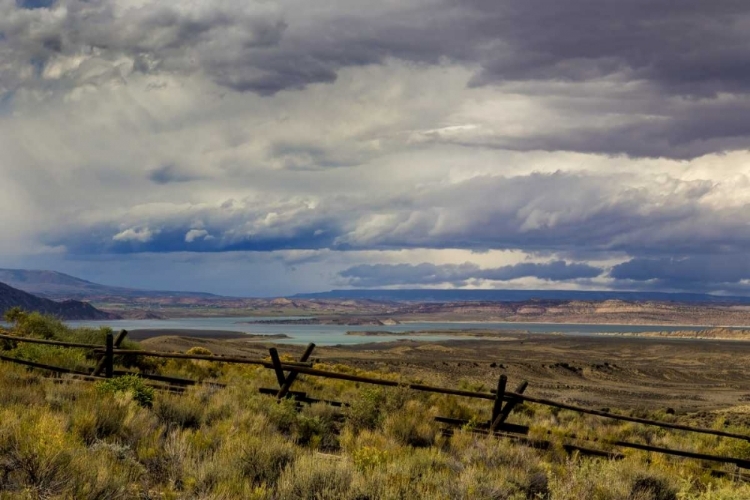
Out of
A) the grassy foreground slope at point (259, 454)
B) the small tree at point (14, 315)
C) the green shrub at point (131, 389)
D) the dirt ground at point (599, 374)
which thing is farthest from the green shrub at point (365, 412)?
the small tree at point (14, 315)

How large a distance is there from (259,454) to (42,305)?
174389mm

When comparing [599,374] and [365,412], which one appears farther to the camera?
[599,374]

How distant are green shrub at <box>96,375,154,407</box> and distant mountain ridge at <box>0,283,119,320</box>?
147132mm

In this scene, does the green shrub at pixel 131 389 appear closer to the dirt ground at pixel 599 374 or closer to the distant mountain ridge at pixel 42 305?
the dirt ground at pixel 599 374

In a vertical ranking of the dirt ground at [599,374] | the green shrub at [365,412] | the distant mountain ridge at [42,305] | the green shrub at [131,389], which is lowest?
the distant mountain ridge at [42,305]

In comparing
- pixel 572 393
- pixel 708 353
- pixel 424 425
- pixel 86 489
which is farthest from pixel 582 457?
pixel 708 353

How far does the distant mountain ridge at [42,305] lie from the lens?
151 meters

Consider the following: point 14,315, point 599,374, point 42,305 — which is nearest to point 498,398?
point 14,315

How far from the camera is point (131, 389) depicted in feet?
39.8

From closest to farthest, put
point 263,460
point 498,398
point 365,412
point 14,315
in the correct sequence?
point 263,460 → point 365,412 → point 498,398 → point 14,315

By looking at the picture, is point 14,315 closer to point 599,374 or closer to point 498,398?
point 498,398

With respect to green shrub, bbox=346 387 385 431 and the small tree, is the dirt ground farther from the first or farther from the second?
the small tree

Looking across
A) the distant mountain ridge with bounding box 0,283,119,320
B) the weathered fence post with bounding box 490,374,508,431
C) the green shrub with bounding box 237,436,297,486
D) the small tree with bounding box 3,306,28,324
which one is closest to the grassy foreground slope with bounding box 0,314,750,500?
the green shrub with bounding box 237,436,297,486

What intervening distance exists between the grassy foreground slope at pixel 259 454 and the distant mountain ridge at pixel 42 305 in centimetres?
14799
